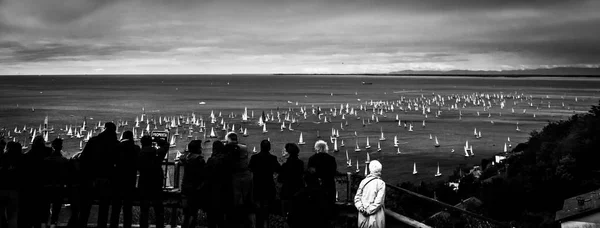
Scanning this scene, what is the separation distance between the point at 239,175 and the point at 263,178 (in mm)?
656

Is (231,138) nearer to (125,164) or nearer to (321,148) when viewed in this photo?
(321,148)

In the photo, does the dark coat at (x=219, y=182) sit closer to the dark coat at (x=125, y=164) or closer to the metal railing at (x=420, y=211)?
the dark coat at (x=125, y=164)

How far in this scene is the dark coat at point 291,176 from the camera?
29.3ft

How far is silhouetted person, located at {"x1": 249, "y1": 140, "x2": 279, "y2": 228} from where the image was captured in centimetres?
907

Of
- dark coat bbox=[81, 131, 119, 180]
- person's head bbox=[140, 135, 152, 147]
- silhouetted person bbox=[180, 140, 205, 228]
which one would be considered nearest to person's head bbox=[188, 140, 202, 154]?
silhouetted person bbox=[180, 140, 205, 228]

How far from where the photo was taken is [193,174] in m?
8.87

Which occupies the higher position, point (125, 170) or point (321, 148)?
point (321, 148)

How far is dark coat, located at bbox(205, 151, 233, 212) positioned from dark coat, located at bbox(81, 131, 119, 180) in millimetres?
1711

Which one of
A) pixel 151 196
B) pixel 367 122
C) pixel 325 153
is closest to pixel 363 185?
pixel 325 153

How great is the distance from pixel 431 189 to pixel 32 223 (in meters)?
34.4

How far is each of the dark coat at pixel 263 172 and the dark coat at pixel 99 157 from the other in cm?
237

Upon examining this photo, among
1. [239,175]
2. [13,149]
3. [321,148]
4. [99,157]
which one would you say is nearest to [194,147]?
[239,175]

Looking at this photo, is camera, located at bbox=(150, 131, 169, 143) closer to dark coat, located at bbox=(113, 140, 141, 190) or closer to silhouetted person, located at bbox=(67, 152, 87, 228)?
dark coat, located at bbox=(113, 140, 141, 190)

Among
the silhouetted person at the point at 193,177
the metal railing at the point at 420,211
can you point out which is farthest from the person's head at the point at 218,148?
the metal railing at the point at 420,211
